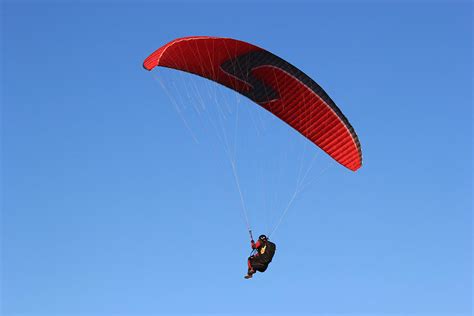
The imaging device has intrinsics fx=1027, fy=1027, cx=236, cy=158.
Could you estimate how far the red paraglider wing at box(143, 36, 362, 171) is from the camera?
97.9 feet

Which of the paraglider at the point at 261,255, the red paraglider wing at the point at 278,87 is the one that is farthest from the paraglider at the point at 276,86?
the paraglider at the point at 261,255

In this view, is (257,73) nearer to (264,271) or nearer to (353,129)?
(353,129)

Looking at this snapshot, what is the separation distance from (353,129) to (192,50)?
18.5 ft

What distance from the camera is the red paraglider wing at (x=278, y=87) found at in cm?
2984

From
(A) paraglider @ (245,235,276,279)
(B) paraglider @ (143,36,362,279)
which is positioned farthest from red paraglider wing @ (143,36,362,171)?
(A) paraglider @ (245,235,276,279)

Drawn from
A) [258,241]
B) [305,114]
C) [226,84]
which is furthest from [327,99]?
[258,241]

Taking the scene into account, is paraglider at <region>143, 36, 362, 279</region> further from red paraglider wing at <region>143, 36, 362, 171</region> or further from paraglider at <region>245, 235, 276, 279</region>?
paraglider at <region>245, 235, 276, 279</region>

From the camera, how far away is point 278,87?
31.3 metres

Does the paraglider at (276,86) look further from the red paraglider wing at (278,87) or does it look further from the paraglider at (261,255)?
the paraglider at (261,255)

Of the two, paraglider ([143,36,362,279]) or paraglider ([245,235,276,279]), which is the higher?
paraglider ([143,36,362,279])

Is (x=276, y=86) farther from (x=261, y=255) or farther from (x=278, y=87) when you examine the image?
(x=261, y=255)

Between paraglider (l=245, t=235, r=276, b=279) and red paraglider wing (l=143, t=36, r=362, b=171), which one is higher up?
red paraglider wing (l=143, t=36, r=362, b=171)

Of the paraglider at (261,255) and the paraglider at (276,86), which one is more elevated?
the paraglider at (276,86)

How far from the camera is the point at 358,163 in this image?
3136 cm
